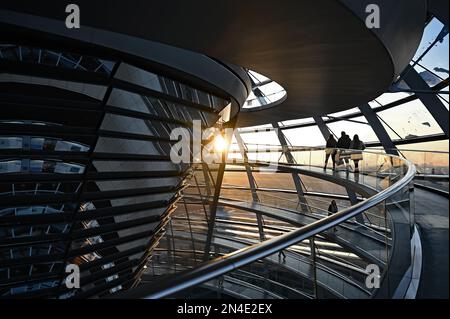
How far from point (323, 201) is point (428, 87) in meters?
11.8

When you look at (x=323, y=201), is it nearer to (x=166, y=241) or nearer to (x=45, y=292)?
(x=166, y=241)

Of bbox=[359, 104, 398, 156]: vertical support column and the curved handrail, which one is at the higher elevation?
bbox=[359, 104, 398, 156]: vertical support column

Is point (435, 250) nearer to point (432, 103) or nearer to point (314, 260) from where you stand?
point (314, 260)

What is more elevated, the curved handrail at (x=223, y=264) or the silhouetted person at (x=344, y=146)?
the silhouetted person at (x=344, y=146)

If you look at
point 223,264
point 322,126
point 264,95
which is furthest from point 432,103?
point 223,264

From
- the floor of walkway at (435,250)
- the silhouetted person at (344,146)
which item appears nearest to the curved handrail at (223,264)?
the floor of walkway at (435,250)

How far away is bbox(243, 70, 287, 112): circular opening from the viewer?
1669 cm

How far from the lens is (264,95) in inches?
782

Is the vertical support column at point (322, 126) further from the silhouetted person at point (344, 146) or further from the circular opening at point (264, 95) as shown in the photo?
the silhouetted person at point (344, 146)

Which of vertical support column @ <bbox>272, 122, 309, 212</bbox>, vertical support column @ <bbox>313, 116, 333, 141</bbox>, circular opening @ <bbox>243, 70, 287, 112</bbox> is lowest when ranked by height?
vertical support column @ <bbox>272, 122, 309, 212</bbox>

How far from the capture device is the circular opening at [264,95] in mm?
16688

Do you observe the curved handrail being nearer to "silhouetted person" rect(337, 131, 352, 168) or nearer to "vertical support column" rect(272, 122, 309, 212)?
"silhouetted person" rect(337, 131, 352, 168)

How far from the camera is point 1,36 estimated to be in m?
6.16

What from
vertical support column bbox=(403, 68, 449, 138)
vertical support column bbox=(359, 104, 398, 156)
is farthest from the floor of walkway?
vertical support column bbox=(359, 104, 398, 156)
